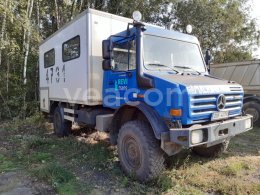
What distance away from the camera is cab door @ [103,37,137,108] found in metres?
5.00

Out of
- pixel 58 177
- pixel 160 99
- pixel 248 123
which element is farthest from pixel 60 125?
pixel 248 123

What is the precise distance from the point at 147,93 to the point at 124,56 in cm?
97

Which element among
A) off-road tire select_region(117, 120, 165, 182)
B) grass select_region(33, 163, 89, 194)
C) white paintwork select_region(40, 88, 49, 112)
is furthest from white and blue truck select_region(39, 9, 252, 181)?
white paintwork select_region(40, 88, 49, 112)

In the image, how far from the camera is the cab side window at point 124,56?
500cm

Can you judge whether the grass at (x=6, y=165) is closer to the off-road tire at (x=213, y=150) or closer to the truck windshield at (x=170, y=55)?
the truck windshield at (x=170, y=55)

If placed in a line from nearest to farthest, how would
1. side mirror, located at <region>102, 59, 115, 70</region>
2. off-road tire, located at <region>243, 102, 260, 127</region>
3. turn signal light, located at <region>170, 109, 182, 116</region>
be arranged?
turn signal light, located at <region>170, 109, 182, 116</region>, side mirror, located at <region>102, 59, 115, 70</region>, off-road tire, located at <region>243, 102, 260, 127</region>

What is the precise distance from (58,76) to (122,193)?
4552mm

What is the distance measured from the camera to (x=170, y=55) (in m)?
5.15

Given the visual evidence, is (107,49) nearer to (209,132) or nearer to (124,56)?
(124,56)

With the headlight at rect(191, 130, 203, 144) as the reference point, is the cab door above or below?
above

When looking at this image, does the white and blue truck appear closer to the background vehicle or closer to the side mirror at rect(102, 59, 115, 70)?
the side mirror at rect(102, 59, 115, 70)

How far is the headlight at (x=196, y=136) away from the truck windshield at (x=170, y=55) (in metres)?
1.37

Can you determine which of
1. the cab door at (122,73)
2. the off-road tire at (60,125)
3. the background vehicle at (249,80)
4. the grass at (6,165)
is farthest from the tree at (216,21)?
the grass at (6,165)

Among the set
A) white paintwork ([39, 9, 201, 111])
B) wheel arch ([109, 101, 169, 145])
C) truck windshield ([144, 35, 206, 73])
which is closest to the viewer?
wheel arch ([109, 101, 169, 145])
